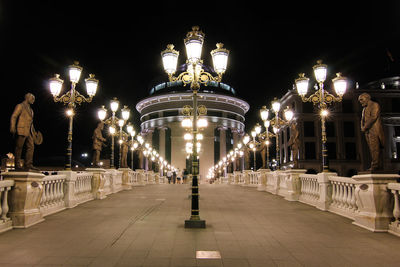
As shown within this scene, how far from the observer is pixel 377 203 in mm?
8492

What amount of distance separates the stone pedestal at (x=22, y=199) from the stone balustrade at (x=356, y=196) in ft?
28.2

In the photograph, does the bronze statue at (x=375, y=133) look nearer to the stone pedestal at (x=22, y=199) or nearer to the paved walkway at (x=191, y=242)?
the paved walkway at (x=191, y=242)

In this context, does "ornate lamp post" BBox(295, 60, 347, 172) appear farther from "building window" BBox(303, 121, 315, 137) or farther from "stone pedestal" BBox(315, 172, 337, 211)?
"building window" BBox(303, 121, 315, 137)

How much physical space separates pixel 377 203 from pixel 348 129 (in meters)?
65.9

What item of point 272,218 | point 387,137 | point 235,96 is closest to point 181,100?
point 235,96

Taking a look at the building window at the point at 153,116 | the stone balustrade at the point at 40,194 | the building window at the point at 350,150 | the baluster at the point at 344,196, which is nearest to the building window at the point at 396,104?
the building window at the point at 350,150

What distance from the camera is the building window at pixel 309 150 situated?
6566 centimetres

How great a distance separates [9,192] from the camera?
8.59 m

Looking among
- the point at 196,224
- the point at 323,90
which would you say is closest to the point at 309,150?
the point at 323,90

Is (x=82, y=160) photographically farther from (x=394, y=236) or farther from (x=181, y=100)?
(x=394, y=236)

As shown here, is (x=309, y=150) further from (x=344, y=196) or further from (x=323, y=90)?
(x=344, y=196)

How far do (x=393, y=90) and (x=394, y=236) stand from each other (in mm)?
67772

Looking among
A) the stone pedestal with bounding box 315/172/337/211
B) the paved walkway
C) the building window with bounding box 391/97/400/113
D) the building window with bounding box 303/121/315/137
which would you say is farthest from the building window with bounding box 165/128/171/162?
the paved walkway

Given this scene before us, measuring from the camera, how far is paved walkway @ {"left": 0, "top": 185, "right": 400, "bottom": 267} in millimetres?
5773
